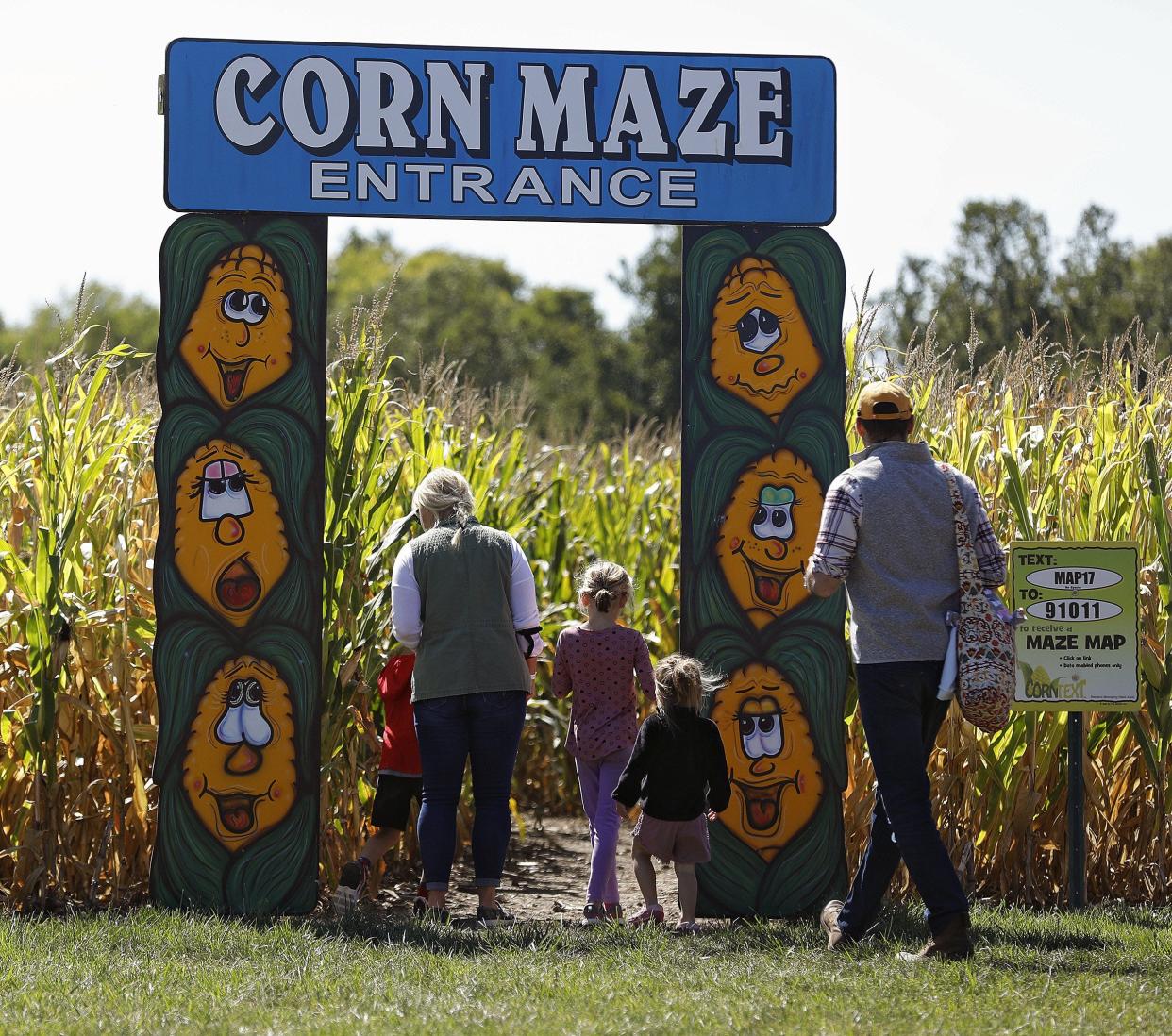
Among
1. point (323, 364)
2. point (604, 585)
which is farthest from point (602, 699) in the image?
point (323, 364)

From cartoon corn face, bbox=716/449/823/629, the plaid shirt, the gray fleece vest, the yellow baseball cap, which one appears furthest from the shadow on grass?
the yellow baseball cap

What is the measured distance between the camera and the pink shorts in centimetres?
582

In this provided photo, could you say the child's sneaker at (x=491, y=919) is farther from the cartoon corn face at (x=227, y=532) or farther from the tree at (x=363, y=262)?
the tree at (x=363, y=262)

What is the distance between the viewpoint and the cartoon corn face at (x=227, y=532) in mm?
6203

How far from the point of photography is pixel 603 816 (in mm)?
6078

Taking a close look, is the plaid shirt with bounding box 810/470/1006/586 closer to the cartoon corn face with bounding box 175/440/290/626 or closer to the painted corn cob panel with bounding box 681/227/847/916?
the painted corn cob panel with bounding box 681/227/847/916

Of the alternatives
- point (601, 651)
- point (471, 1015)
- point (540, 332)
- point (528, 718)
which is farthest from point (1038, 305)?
point (471, 1015)

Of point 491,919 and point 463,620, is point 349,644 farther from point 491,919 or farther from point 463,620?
point 491,919

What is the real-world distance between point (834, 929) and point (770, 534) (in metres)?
1.81

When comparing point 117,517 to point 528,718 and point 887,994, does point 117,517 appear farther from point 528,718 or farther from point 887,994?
point 887,994

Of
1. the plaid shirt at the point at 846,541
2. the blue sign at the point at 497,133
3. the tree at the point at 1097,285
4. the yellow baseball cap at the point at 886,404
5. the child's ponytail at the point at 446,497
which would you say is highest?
the tree at the point at 1097,285

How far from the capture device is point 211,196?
6.24 meters

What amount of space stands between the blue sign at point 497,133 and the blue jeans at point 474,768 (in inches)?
84.9

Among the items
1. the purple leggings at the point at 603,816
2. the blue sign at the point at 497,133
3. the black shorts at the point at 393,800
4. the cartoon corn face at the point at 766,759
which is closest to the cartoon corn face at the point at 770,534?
the cartoon corn face at the point at 766,759
